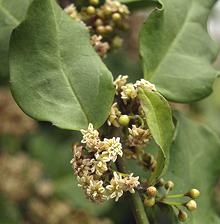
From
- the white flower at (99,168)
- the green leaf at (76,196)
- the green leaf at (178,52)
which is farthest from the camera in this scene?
the green leaf at (76,196)

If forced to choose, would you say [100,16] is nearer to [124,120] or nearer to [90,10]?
[90,10]

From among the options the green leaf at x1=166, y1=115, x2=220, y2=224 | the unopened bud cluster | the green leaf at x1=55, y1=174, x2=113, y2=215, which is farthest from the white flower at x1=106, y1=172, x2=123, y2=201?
the green leaf at x1=55, y1=174, x2=113, y2=215

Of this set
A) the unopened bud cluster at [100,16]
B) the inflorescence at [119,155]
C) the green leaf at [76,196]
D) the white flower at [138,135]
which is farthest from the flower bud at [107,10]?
the green leaf at [76,196]

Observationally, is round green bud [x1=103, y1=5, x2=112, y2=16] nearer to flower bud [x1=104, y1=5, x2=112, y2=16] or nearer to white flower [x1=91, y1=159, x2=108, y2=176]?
flower bud [x1=104, y1=5, x2=112, y2=16]

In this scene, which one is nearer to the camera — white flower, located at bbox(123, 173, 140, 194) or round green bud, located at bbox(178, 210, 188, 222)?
white flower, located at bbox(123, 173, 140, 194)

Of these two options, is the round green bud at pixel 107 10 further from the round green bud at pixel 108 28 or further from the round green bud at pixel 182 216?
the round green bud at pixel 182 216

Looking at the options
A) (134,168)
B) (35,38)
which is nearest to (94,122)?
(35,38)
